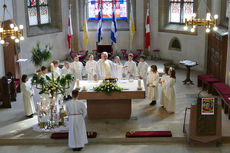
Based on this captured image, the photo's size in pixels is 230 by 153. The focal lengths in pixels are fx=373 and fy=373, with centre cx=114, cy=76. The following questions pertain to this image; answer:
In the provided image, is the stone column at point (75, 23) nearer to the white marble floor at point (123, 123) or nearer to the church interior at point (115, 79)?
the church interior at point (115, 79)

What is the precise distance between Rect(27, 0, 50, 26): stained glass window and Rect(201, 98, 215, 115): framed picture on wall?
12.6 meters

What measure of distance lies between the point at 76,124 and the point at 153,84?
4.24 metres

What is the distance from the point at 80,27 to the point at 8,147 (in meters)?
12.2

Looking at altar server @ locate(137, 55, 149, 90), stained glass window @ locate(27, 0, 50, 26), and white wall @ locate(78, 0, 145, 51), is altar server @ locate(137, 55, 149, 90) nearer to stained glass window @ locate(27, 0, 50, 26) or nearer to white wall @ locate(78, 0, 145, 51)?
white wall @ locate(78, 0, 145, 51)

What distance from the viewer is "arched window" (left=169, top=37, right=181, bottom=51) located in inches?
822

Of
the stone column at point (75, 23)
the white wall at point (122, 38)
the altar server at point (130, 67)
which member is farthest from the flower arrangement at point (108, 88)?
the white wall at point (122, 38)

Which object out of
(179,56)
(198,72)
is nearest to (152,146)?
(198,72)

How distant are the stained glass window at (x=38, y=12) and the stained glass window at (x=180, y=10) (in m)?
7.13

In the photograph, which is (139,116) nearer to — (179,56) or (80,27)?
(179,56)


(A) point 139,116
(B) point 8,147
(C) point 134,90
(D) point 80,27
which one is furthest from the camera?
(D) point 80,27

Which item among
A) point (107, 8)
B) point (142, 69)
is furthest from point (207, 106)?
point (107, 8)

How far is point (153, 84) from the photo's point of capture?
1402 cm

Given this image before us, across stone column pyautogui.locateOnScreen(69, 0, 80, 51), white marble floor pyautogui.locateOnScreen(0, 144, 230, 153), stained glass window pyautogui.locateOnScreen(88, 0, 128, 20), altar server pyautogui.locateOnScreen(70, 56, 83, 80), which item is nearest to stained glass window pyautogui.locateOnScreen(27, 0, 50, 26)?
stone column pyautogui.locateOnScreen(69, 0, 80, 51)

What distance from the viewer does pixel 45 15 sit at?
70.2 ft
